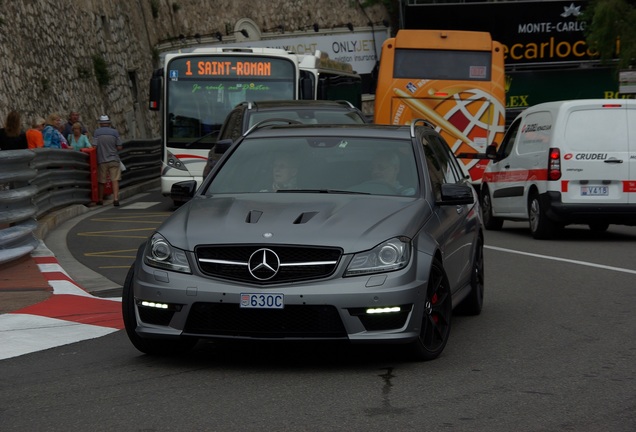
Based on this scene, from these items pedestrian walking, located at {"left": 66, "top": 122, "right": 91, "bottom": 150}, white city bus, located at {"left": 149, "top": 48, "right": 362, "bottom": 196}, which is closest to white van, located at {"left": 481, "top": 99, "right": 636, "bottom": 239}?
white city bus, located at {"left": 149, "top": 48, "right": 362, "bottom": 196}

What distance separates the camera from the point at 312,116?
17062mm

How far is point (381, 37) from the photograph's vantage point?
Answer: 6775 centimetres

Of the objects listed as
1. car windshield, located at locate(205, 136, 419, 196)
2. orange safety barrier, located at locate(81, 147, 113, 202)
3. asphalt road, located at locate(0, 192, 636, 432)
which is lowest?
orange safety barrier, located at locate(81, 147, 113, 202)

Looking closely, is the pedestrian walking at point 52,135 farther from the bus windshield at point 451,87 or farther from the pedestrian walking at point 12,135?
the bus windshield at point 451,87

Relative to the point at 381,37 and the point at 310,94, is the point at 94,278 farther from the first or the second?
the point at 381,37

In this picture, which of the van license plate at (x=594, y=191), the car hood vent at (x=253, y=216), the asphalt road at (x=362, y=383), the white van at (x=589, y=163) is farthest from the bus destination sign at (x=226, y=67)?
the car hood vent at (x=253, y=216)

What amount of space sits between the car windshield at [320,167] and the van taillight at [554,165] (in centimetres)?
870

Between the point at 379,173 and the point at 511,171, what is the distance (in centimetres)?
1068

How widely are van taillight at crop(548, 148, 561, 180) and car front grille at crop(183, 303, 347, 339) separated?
10594 millimetres

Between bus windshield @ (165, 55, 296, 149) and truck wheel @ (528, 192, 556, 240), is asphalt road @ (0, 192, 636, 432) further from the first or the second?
bus windshield @ (165, 55, 296, 149)

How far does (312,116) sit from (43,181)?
5.66 meters

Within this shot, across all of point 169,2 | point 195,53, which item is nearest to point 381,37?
point 169,2

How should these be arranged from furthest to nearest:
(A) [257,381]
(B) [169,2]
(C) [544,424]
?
(B) [169,2], (A) [257,381], (C) [544,424]

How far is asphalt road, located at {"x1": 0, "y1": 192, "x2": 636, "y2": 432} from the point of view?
20.0 feet
